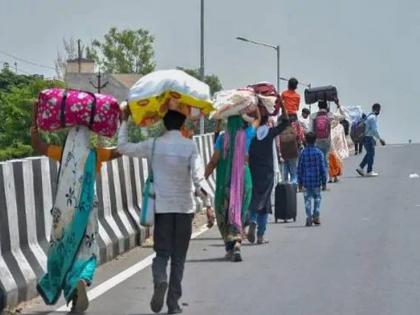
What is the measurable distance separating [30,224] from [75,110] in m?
1.70

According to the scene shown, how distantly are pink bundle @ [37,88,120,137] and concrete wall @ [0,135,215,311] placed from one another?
2.33ft

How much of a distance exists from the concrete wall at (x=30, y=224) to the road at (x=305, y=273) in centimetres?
26

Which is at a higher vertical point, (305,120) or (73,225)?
(305,120)

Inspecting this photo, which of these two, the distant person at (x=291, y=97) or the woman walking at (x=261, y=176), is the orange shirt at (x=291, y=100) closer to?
the distant person at (x=291, y=97)

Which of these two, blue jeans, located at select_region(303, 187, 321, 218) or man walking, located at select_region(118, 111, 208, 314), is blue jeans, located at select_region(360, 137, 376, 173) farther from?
man walking, located at select_region(118, 111, 208, 314)

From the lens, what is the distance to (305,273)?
13305 mm

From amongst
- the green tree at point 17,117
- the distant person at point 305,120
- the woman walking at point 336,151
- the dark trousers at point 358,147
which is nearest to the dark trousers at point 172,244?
the distant person at point 305,120

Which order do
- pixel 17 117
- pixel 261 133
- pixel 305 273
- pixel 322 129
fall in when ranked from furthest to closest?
pixel 17 117
pixel 322 129
pixel 261 133
pixel 305 273

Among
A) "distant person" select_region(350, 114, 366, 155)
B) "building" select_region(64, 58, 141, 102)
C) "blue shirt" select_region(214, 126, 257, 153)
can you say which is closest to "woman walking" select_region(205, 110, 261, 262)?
"blue shirt" select_region(214, 126, 257, 153)

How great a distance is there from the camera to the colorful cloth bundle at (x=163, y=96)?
10688mm

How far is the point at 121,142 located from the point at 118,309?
1472mm

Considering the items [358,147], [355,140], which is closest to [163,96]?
[355,140]

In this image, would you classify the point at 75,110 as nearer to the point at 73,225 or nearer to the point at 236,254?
the point at 73,225

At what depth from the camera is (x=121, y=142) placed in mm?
10867
